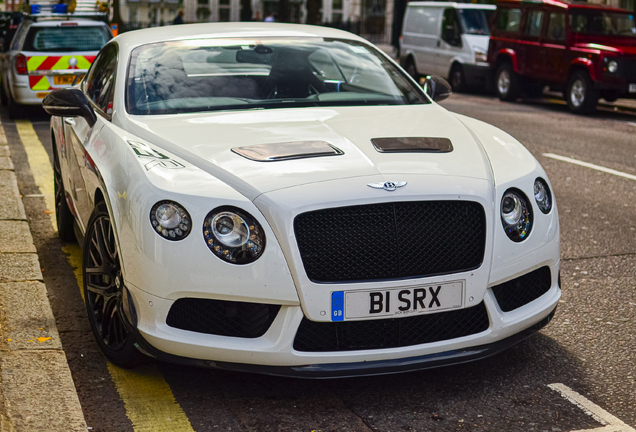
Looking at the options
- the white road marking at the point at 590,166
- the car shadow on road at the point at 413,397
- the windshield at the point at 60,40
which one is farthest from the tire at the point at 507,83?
the car shadow on road at the point at 413,397

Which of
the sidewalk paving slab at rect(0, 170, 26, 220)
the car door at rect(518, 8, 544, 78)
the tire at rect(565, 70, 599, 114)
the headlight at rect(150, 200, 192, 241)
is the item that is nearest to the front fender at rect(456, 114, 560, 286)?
the headlight at rect(150, 200, 192, 241)

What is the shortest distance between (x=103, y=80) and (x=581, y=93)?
38.6 ft

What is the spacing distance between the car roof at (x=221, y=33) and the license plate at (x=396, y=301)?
2349 millimetres

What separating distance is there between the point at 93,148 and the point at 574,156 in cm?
733

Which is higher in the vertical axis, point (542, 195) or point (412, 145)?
point (412, 145)

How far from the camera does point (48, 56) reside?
42.7ft

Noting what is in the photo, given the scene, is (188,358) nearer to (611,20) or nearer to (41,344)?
(41,344)

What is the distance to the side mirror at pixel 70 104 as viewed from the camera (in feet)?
14.5

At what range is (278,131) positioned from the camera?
4000 mm

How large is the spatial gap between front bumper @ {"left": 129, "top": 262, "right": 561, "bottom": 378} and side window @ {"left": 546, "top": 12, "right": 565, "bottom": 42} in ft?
43.4

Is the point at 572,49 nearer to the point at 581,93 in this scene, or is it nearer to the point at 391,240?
the point at 581,93

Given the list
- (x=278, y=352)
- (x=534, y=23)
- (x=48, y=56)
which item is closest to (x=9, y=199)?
(x=278, y=352)

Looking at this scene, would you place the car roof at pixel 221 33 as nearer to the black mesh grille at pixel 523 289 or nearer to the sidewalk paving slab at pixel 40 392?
the sidewalk paving slab at pixel 40 392

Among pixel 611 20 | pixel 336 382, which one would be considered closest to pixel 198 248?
pixel 336 382
